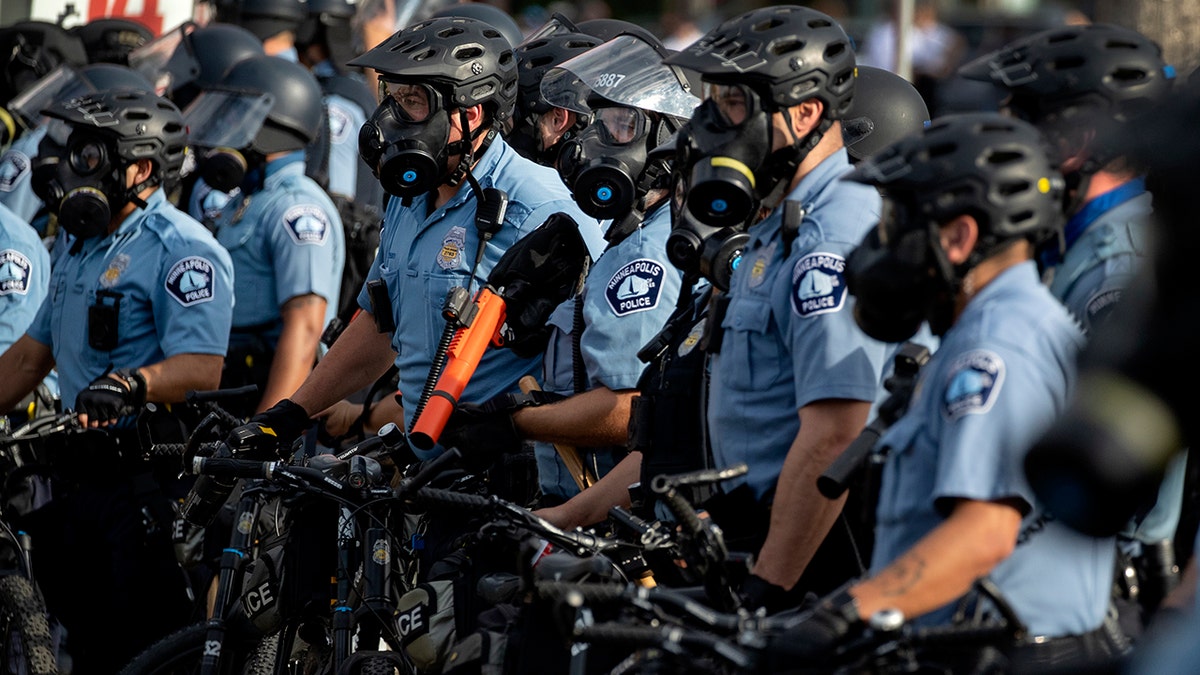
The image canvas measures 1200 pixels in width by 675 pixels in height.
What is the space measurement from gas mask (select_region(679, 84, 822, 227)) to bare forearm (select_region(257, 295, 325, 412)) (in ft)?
11.2

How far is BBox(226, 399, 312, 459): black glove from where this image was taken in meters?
5.16

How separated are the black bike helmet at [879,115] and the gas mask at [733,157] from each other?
3.28 feet

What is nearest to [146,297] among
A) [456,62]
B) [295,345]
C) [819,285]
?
[295,345]

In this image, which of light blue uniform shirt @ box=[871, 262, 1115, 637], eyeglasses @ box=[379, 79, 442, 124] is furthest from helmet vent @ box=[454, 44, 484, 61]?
light blue uniform shirt @ box=[871, 262, 1115, 637]

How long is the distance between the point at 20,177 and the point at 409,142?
203 inches

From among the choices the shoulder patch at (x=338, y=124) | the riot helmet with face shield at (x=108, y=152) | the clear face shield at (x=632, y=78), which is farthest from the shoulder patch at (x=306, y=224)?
the clear face shield at (x=632, y=78)

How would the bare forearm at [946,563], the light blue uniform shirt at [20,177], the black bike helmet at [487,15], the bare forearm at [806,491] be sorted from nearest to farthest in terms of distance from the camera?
1. the bare forearm at [946,563]
2. the bare forearm at [806,491]
3. the black bike helmet at [487,15]
4. the light blue uniform shirt at [20,177]

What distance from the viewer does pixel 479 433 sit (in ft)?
15.9

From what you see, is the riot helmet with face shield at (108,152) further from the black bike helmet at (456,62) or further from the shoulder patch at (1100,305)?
the shoulder patch at (1100,305)

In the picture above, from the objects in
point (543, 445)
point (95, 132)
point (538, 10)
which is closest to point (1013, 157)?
point (543, 445)

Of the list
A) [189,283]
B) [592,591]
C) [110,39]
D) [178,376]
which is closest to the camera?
[592,591]

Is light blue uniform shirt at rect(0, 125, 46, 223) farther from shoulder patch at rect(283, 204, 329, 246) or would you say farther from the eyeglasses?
the eyeglasses

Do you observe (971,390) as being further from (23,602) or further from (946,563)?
(23,602)

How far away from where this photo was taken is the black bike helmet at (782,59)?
13.7 ft
